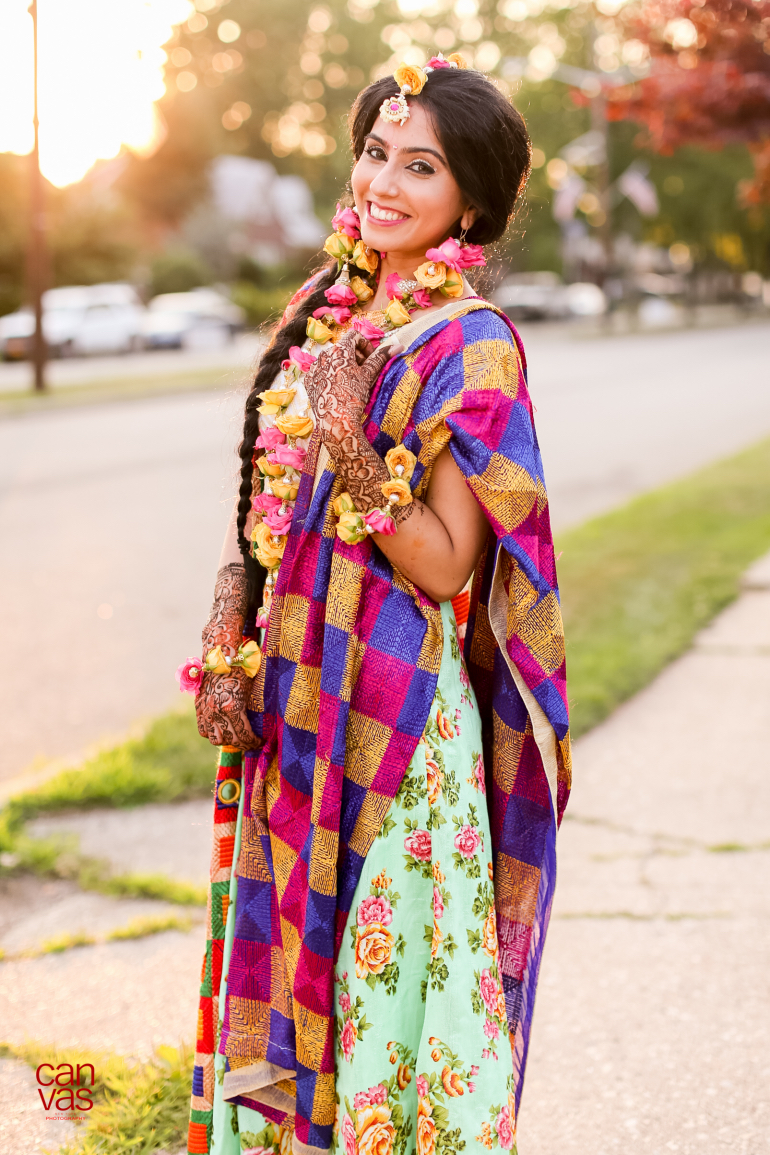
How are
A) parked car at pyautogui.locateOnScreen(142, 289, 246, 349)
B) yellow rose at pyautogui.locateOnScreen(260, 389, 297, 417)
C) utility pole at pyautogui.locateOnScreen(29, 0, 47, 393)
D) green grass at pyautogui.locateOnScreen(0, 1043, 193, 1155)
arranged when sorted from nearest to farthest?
yellow rose at pyautogui.locateOnScreen(260, 389, 297, 417) < green grass at pyautogui.locateOnScreen(0, 1043, 193, 1155) < utility pole at pyautogui.locateOnScreen(29, 0, 47, 393) < parked car at pyautogui.locateOnScreen(142, 289, 246, 349)

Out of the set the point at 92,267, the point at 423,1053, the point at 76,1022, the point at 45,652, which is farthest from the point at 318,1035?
the point at 92,267

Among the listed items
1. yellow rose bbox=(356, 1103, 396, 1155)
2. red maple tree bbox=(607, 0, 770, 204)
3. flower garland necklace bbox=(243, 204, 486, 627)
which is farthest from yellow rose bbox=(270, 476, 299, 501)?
red maple tree bbox=(607, 0, 770, 204)

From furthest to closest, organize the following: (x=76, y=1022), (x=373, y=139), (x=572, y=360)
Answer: (x=572, y=360) → (x=76, y=1022) → (x=373, y=139)

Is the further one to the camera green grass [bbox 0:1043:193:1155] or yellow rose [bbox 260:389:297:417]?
green grass [bbox 0:1043:193:1155]

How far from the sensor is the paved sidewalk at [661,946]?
7.94 ft

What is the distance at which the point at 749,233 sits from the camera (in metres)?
49.2

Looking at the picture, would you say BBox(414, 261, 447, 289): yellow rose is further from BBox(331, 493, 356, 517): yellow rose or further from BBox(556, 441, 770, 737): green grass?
BBox(556, 441, 770, 737): green grass

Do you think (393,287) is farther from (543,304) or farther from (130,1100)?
(543,304)

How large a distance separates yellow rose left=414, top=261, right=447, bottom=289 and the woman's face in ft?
0.21

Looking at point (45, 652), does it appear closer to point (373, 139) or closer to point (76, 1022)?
point (76, 1022)

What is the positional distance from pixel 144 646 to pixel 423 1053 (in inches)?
167

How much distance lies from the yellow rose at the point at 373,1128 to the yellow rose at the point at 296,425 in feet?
3.32

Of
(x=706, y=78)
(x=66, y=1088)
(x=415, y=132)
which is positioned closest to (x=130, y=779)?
(x=66, y=1088)

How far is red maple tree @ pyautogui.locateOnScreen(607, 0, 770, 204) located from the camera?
6.79 m
